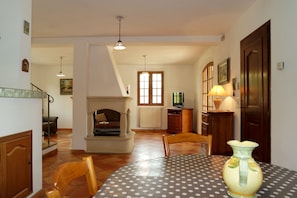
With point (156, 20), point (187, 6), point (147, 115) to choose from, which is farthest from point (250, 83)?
point (147, 115)

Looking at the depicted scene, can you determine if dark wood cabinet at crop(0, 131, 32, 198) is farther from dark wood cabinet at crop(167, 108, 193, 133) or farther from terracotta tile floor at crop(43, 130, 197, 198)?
dark wood cabinet at crop(167, 108, 193, 133)

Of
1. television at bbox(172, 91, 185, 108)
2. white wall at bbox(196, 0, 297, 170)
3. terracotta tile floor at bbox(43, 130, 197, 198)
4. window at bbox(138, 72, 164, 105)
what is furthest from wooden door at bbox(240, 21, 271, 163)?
window at bbox(138, 72, 164, 105)

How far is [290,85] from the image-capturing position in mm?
2281

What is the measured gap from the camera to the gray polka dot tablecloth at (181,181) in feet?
3.28

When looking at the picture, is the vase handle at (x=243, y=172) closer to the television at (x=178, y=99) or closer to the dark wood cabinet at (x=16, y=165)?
the dark wood cabinet at (x=16, y=165)

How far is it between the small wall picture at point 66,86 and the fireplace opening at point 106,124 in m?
3.41

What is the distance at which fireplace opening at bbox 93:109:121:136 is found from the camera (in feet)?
16.8

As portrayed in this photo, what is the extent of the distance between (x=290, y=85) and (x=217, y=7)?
1.66 m

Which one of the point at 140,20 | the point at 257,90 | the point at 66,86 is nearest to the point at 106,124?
the point at 140,20

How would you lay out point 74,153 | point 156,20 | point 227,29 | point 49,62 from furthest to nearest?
point 49,62 < point 74,153 < point 227,29 < point 156,20

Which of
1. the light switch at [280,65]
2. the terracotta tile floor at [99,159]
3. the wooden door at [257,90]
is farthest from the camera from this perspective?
the terracotta tile floor at [99,159]

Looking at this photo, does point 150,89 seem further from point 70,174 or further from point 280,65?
point 70,174

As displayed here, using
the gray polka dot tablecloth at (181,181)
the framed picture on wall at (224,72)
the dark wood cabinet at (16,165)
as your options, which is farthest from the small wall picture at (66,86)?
the gray polka dot tablecloth at (181,181)

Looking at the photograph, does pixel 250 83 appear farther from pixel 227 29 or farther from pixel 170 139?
pixel 170 139
